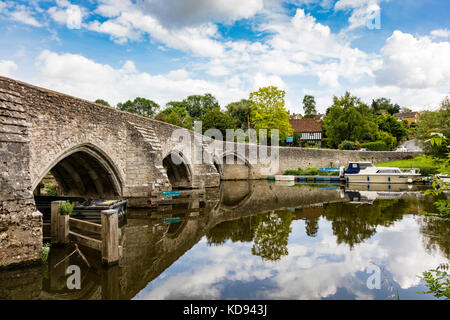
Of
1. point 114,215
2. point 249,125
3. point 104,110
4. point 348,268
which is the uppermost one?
point 249,125

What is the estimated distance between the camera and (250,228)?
32.6 ft

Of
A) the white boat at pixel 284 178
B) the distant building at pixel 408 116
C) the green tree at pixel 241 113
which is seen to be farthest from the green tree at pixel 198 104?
the distant building at pixel 408 116

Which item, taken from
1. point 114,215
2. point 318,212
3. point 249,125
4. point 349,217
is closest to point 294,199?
point 318,212

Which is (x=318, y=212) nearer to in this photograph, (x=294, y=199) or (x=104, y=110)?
(x=294, y=199)

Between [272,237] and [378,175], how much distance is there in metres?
20.4

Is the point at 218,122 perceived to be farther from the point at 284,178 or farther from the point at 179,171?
the point at 179,171

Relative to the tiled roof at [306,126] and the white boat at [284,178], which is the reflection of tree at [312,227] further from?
the tiled roof at [306,126]

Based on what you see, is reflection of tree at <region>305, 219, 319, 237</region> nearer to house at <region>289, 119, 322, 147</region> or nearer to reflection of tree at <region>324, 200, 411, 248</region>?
reflection of tree at <region>324, 200, 411, 248</region>

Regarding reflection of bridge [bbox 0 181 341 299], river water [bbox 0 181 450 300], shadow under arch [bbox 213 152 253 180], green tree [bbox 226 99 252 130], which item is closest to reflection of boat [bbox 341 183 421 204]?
reflection of bridge [bbox 0 181 341 299]

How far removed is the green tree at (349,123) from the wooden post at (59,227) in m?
44.2

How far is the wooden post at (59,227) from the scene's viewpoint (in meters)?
7.25

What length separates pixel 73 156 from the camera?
1180 cm

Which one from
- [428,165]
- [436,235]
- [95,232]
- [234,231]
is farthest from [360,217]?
[428,165]
